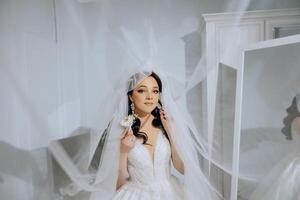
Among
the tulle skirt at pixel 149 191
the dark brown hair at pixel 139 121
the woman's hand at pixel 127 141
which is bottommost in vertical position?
the tulle skirt at pixel 149 191

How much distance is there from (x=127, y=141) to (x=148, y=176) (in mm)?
158

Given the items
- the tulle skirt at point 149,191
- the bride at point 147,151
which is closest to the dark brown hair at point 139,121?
the bride at point 147,151

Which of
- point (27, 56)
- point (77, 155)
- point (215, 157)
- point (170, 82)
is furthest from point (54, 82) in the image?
point (215, 157)

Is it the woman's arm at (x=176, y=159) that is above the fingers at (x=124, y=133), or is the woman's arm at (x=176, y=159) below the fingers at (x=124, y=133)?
below

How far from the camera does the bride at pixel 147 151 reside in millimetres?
1054

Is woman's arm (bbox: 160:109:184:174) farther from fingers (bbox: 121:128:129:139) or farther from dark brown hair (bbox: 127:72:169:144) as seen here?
fingers (bbox: 121:128:129:139)

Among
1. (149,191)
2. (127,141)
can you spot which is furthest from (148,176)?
(127,141)

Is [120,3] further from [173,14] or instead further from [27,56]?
[27,56]

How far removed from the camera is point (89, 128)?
3.52ft

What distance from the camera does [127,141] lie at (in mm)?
1043

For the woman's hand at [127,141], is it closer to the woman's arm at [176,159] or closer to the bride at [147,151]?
the bride at [147,151]

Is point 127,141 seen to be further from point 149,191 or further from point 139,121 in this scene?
point 149,191

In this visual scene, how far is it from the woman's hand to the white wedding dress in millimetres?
24

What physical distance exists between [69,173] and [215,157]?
1.92 feet
